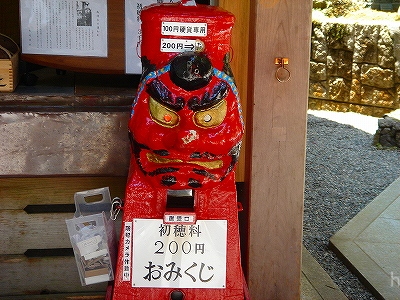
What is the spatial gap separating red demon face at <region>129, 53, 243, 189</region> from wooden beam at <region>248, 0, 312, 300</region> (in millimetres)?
698

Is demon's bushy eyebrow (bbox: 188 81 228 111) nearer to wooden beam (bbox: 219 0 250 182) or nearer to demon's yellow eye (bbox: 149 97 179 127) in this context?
demon's yellow eye (bbox: 149 97 179 127)

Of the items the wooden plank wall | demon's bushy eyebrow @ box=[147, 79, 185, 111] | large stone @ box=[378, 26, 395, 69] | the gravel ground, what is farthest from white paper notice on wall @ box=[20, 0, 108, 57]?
large stone @ box=[378, 26, 395, 69]

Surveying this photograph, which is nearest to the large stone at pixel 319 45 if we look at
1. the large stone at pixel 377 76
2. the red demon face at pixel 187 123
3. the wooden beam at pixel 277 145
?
the large stone at pixel 377 76

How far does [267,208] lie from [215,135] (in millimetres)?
974

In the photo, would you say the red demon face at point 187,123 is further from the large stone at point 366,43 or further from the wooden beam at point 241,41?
the large stone at point 366,43

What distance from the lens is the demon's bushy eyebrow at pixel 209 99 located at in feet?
7.52

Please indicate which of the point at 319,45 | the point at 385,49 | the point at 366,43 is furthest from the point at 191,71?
the point at 319,45

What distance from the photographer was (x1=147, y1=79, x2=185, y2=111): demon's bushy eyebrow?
2293 millimetres

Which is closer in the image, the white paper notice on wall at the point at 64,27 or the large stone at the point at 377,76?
the white paper notice on wall at the point at 64,27

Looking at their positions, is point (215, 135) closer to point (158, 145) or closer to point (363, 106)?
point (158, 145)

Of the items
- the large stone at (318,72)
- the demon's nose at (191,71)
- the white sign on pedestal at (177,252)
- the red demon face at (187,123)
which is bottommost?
the large stone at (318,72)

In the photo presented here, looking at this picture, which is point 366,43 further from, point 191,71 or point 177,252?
point 191,71

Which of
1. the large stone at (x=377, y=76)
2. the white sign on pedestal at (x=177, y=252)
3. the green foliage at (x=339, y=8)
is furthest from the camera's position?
the green foliage at (x=339, y=8)

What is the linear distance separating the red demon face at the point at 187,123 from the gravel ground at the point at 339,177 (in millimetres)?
2658
